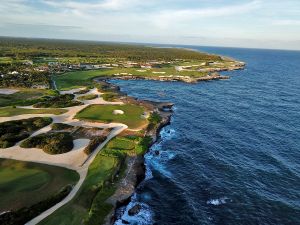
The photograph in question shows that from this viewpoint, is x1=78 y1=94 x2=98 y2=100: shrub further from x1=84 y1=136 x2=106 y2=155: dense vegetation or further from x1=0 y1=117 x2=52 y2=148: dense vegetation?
x1=84 y1=136 x2=106 y2=155: dense vegetation

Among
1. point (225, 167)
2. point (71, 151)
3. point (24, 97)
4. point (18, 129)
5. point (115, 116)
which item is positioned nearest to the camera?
point (225, 167)

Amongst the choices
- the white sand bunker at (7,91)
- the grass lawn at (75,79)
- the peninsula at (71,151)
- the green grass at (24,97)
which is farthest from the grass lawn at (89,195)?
the grass lawn at (75,79)

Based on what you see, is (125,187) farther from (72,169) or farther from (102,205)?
(72,169)

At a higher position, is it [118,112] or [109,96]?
[118,112]

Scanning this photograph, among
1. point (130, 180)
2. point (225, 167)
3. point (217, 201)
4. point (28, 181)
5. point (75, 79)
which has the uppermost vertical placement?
point (28, 181)

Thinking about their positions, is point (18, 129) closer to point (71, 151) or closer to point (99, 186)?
point (71, 151)

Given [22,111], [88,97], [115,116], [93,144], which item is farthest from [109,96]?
[93,144]

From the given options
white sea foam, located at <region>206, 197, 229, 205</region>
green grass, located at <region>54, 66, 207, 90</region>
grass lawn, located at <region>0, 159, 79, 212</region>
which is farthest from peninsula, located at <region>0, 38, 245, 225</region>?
green grass, located at <region>54, 66, 207, 90</region>

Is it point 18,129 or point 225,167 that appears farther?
point 18,129
